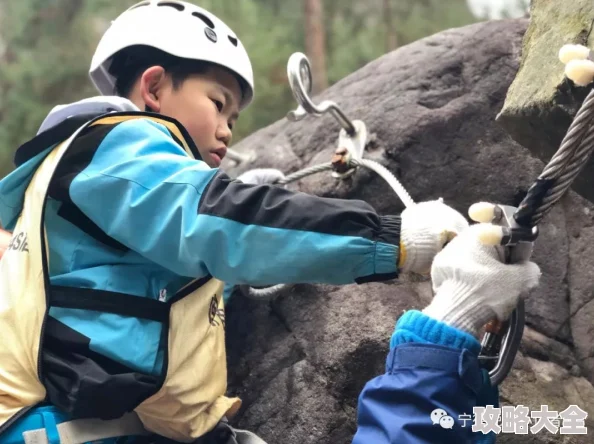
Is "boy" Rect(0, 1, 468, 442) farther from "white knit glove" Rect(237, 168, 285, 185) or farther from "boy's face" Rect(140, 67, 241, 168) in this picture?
"white knit glove" Rect(237, 168, 285, 185)

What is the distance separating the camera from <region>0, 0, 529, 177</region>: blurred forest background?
436 centimetres

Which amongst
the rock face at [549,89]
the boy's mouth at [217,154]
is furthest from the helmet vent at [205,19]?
the rock face at [549,89]

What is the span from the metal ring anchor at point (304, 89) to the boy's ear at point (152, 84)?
0.32 m

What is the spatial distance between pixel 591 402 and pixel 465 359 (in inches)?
31.6

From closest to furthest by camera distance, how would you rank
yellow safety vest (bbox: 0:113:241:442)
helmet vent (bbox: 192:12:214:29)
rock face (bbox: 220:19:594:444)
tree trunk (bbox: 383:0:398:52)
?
yellow safety vest (bbox: 0:113:241:442) → rock face (bbox: 220:19:594:444) → helmet vent (bbox: 192:12:214:29) → tree trunk (bbox: 383:0:398:52)

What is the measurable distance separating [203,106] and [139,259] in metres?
0.45

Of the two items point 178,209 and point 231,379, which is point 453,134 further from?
point 178,209

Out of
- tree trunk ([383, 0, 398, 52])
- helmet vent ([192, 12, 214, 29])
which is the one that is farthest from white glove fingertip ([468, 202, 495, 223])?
tree trunk ([383, 0, 398, 52])

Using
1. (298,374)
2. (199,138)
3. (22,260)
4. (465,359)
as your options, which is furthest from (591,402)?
(22,260)

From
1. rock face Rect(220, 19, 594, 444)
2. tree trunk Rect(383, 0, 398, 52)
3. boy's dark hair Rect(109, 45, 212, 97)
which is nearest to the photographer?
rock face Rect(220, 19, 594, 444)

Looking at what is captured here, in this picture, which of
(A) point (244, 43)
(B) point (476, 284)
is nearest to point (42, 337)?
(B) point (476, 284)

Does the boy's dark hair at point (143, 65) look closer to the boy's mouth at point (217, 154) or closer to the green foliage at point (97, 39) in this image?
the boy's mouth at point (217, 154)

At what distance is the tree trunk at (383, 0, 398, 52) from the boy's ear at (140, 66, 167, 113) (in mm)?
3313

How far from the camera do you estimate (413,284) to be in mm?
1710
